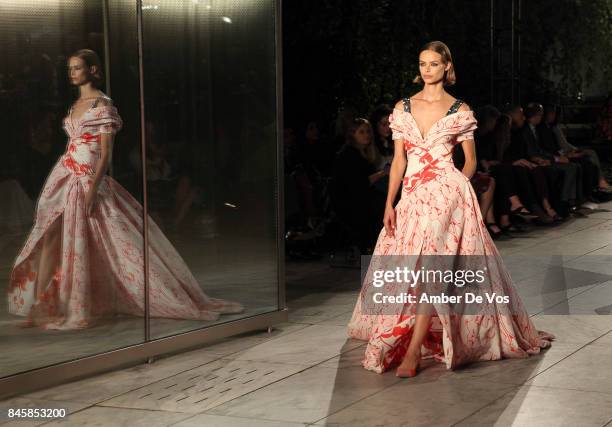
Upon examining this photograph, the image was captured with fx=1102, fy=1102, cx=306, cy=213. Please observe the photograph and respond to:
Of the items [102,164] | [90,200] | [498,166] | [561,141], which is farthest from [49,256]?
[561,141]

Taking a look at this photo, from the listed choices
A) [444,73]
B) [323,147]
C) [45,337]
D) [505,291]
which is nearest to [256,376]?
[45,337]

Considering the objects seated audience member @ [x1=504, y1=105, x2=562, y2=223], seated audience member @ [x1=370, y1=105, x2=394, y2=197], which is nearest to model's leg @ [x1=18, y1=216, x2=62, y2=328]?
seated audience member @ [x1=370, y1=105, x2=394, y2=197]

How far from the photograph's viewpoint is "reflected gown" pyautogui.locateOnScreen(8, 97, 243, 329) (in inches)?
193

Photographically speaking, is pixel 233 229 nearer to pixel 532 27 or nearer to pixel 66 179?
pixel 66 179

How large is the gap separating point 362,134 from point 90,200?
3530mm

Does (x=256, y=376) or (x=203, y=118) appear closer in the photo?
(x=256, y=376)

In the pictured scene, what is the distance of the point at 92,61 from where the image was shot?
16.5ft

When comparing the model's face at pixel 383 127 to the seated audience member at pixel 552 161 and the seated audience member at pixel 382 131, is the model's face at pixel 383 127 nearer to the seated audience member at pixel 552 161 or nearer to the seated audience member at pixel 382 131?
the seated audience member at pixel 382 131

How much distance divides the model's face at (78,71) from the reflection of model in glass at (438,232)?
153cm

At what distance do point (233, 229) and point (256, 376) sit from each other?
1060 millimetres

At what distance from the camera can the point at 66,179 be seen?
504cm

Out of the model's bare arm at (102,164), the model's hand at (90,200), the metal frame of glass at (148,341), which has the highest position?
the model's bare arm at (102,164)

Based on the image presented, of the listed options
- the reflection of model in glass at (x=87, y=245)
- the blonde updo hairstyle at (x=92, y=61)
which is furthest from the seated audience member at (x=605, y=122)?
the blonde updo hairstyle at (x=92, y=61)

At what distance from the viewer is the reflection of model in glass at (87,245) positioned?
492 centimetres
